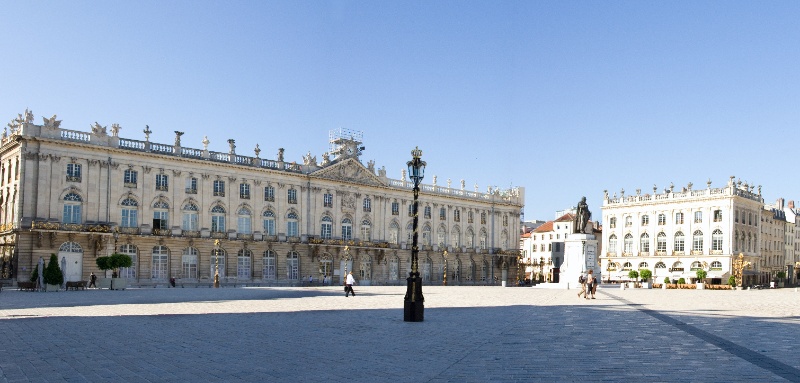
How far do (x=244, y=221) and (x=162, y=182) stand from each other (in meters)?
8.34

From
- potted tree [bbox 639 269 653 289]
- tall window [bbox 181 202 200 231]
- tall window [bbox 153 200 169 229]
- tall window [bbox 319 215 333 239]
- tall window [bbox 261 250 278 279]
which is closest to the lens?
tall window [bbox 153 200 169 229]

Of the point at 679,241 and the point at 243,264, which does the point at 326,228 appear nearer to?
the point at 243,264

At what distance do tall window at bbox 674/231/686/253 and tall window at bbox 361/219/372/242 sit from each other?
42877mm

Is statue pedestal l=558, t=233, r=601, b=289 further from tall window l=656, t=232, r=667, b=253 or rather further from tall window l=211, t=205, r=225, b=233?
tall window l=656, t=232, r=667, b=253

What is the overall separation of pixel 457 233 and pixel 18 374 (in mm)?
73785

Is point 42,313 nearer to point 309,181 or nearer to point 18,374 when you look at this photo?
point 18,374

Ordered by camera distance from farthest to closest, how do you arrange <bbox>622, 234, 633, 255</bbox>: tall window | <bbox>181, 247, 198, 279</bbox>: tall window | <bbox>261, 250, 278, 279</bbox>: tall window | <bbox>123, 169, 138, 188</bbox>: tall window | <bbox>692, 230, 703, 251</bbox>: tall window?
<bbox>622, 234, 633, 255</bbox>: tall window < <bbox>692, 230, 703, 251</bbox>: tall window < <bbox>261, 250, 278, 279</bbox>: tall window < <bbox>181, 247, 198, 279</bbox>: tall window < <bbox>123, 169, 138, 188</bbox>: tall window

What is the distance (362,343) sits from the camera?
1484cm

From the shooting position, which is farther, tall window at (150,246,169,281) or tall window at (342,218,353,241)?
tall window at (342,218,353,241)

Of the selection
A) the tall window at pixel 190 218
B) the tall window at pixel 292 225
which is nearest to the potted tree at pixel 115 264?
the tall window at pixel 190 218

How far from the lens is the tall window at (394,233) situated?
3019 inches

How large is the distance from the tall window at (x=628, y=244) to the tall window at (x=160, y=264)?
64003 mm

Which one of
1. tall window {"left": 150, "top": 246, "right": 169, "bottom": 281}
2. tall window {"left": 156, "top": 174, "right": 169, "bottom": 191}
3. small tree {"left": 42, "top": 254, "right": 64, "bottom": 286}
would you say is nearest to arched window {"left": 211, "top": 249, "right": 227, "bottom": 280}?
tall window {"left": 150, "top": 246, "right": 169, "bottom": 281}

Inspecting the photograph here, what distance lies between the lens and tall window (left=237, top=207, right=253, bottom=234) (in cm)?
6442
